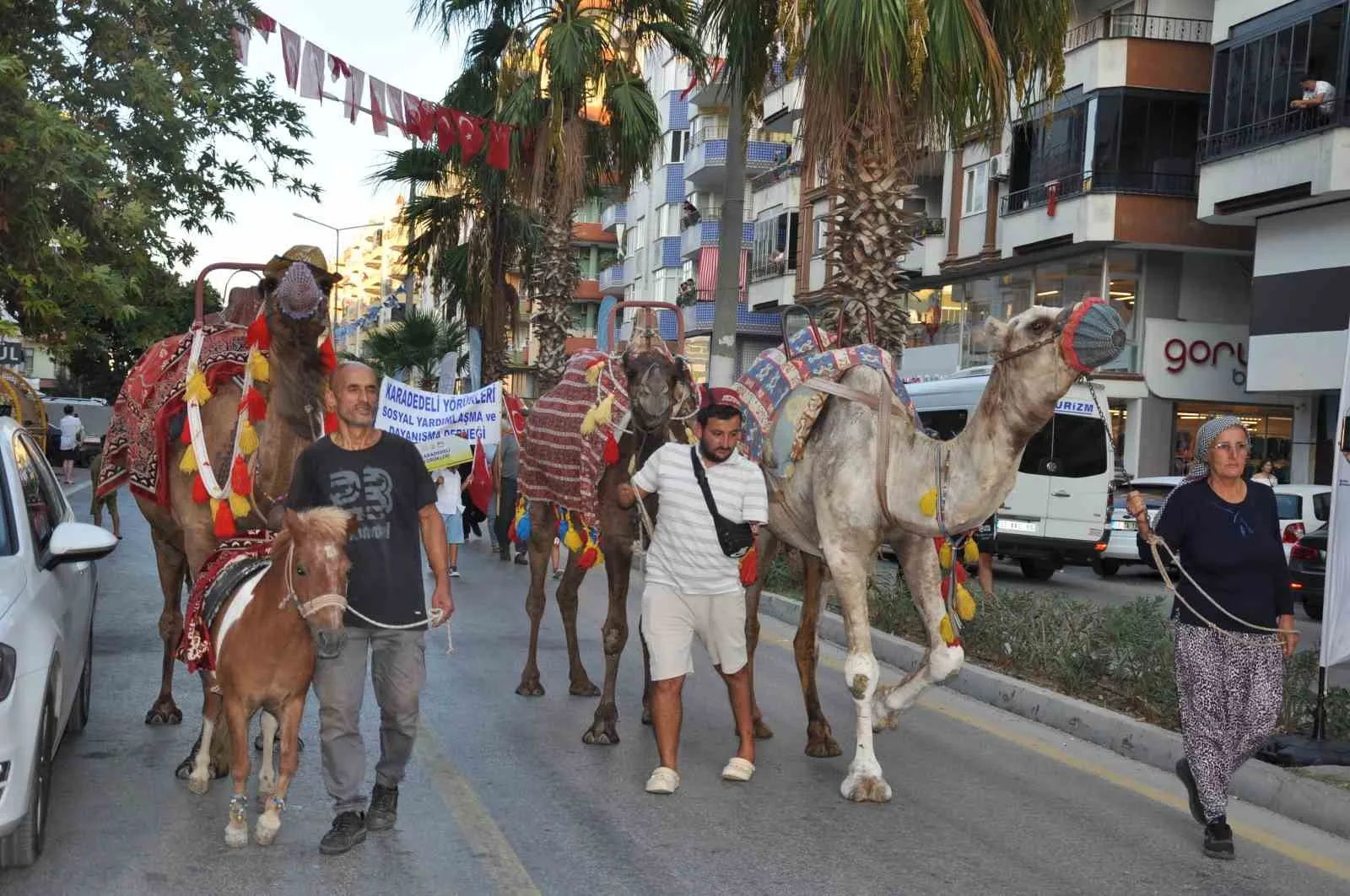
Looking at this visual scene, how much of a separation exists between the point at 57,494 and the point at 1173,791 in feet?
20.5

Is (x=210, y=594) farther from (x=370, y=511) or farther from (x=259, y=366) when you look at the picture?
(x=259, y=366)

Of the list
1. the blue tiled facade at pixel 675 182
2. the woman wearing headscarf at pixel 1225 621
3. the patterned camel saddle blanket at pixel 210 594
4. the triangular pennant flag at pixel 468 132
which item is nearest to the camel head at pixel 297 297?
the patterned camel saddle blanket at pixel 210 594

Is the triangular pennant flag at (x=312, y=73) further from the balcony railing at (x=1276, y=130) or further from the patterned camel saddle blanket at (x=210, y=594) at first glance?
the balcony railing at (x=1276, y=130)

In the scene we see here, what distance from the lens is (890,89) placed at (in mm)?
14297

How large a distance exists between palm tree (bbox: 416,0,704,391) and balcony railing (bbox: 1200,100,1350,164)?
445 inches

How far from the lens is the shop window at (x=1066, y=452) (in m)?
22.2

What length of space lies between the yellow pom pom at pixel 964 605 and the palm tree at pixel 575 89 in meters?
16.2

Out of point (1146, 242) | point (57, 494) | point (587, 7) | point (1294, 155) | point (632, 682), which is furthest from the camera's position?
point (1146, 242)

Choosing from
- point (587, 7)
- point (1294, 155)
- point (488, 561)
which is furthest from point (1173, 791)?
point (1294, 155)

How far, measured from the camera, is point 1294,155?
90.8 feet

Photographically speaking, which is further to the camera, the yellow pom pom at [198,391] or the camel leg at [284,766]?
the yellow pom pom at [198,391]

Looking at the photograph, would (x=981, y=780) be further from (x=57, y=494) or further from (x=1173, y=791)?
(x=57, y=494)

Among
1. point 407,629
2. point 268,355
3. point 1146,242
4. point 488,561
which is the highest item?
point 1146,242

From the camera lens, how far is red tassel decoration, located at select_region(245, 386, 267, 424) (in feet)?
25.5
